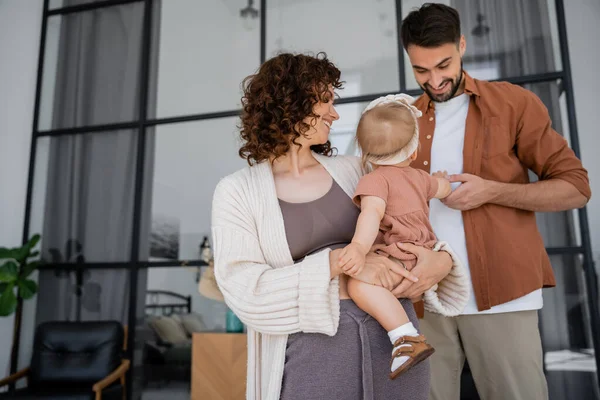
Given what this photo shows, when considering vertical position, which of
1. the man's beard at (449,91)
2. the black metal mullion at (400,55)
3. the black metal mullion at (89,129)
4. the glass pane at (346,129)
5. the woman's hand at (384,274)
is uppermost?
the black metal mullion at (400,55)

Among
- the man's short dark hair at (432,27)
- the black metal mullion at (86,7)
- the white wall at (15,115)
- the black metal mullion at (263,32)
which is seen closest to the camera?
the man's short dark hair at (432,27)

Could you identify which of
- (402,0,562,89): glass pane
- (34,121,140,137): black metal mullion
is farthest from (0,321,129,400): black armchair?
(402,0,562,89): glass pane

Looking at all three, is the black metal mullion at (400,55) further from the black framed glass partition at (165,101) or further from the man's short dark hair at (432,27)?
the man's short dark hair at (432,27)

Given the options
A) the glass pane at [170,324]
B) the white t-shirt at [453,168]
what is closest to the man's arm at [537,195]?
the white t-shirt at [453,168]

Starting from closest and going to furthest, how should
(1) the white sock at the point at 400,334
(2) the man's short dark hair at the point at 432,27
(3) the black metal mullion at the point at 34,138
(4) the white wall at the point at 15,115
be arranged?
(1) the white sock at the point at 400,334, (2) the man's short dark hair at the point at 432,27, (4) the white wall at the point at 15,115, (3) the black metal mullion at the point at 34,138

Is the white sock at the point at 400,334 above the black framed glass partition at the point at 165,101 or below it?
below

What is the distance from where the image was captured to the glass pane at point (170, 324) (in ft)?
11.8

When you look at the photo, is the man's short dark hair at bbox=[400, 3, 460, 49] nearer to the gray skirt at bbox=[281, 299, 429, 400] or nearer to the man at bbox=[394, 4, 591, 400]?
the man at bbox=[394, 4, 591, 400]

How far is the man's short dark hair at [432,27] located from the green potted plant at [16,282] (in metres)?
3.45

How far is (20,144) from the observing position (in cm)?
431

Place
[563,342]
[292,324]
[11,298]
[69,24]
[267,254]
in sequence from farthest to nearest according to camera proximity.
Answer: [69,24]
[11,298]
[563,342]
[267,254]
[292,324]

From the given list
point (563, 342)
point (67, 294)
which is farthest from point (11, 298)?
point (563, 342)

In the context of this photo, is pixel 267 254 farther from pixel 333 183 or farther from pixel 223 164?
pixel 223 164

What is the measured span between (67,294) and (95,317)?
34 centimetres
